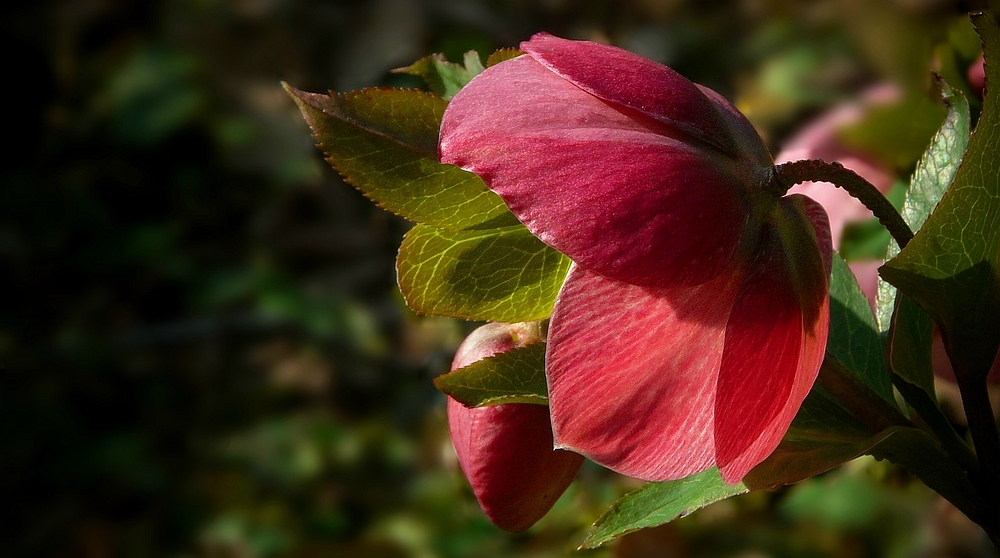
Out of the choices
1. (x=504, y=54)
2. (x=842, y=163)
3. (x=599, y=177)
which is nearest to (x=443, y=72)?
(x=504, y=54)

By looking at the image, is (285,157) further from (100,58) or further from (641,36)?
(641,36)

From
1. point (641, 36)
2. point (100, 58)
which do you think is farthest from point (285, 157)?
point (641, 36)

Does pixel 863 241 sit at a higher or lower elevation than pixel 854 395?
lower

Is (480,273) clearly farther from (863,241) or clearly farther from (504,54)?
(863,241)

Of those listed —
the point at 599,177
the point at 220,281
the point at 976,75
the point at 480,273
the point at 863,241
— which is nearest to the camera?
the point at 599,177

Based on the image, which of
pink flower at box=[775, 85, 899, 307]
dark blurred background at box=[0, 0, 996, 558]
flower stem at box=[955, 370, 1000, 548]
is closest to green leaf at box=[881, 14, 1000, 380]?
flower stem at box=[955, 370, 1000, 548]

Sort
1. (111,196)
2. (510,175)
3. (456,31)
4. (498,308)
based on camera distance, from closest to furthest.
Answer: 1. (510,175)
2. (498,308)
3. (456,31)
4. (111,196)
